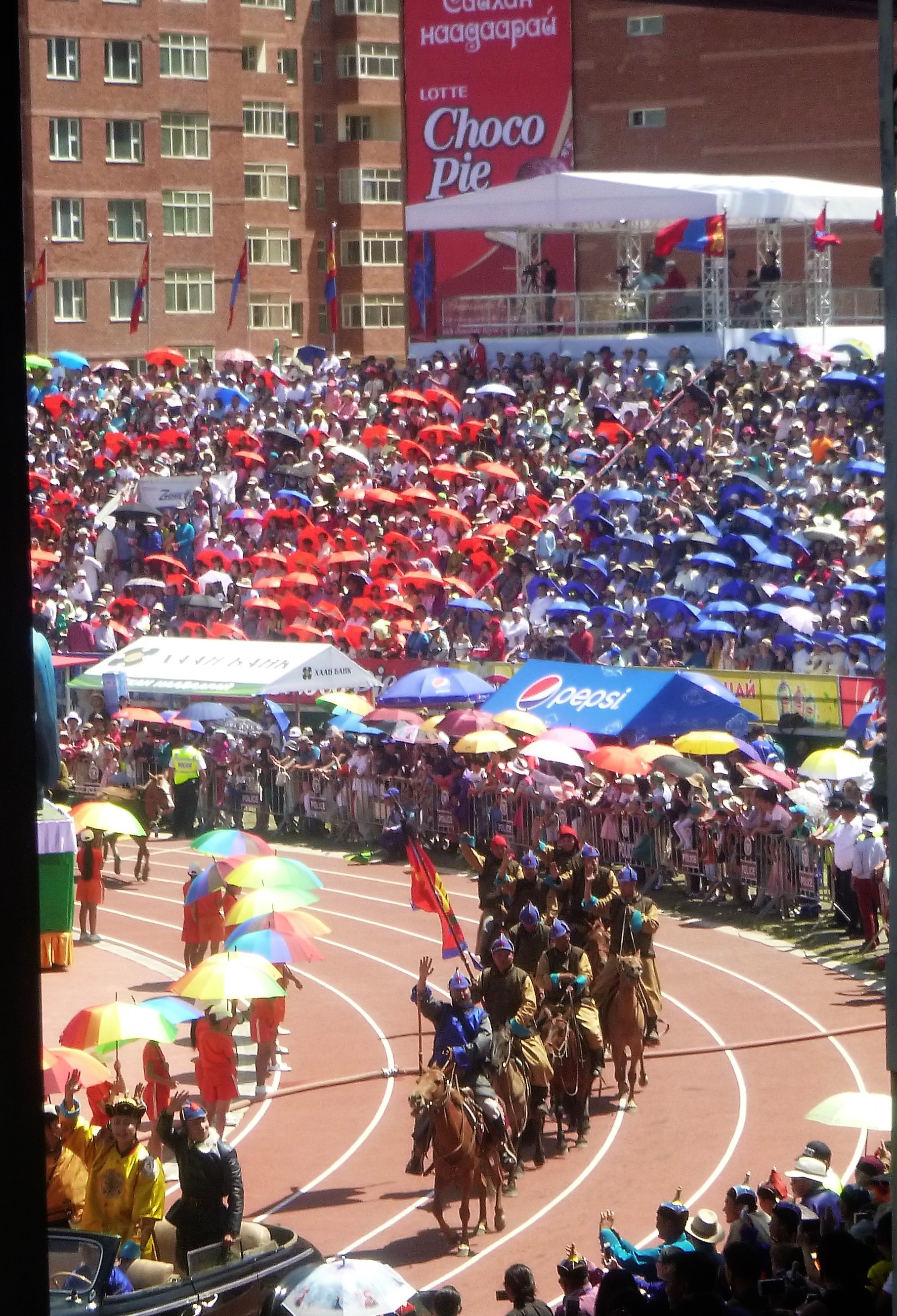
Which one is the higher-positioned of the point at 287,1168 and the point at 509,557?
the point at 509,557

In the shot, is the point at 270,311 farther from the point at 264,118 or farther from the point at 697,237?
the point at 697,237

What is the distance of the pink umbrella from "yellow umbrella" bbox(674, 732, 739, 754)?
121cm

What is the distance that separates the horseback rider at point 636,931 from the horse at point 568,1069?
4.04 feet

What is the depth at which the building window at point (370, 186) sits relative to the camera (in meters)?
73.1

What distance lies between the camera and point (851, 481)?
27641mm

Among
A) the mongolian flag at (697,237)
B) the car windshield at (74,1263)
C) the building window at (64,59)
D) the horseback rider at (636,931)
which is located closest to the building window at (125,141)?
the building window at (64,59)

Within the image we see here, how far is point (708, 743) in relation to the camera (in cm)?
2116

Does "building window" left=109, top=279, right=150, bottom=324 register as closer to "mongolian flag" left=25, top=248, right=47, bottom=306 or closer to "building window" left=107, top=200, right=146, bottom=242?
"building window" left=107, top=200, right=146, bottom=242

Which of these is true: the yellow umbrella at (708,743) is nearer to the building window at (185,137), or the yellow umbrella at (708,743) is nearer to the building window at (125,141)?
the building window at (125,141)

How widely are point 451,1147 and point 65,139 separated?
52.3 meters

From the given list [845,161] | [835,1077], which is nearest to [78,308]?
[845,161]

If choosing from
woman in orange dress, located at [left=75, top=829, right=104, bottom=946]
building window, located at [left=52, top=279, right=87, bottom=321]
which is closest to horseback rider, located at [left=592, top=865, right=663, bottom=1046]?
woman in orange dress, located at [left=75, top=829, right=104, bottom=946]

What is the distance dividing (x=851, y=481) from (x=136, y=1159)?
60.6 ft

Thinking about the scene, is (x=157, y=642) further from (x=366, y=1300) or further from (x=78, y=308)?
(x=78, y=308)
